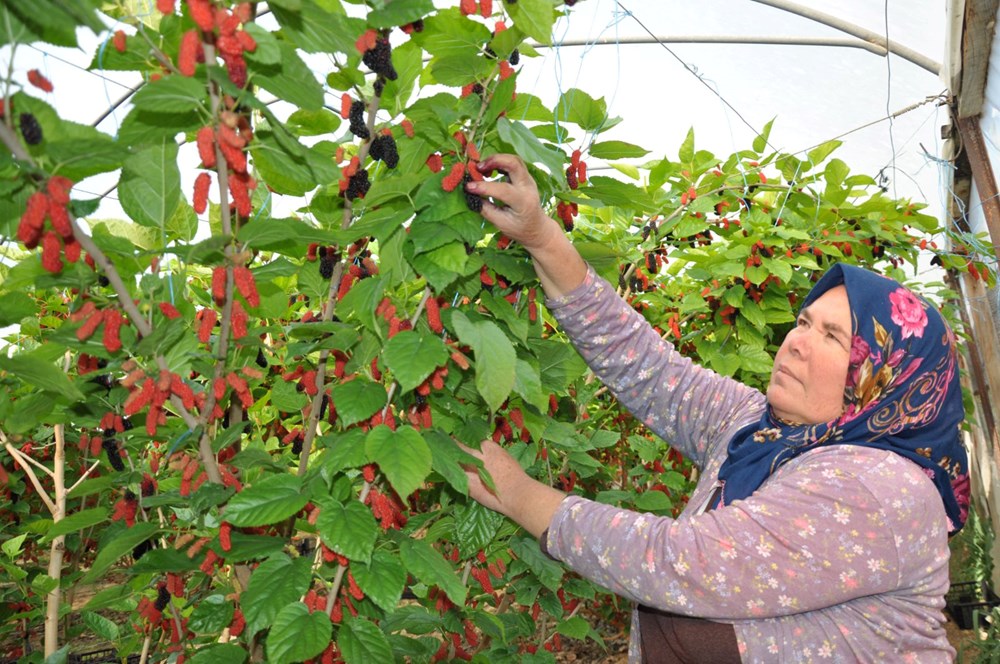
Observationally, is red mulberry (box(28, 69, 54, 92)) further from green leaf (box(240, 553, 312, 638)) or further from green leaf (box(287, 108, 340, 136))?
green leaf (box(240, 553, 312, 638))

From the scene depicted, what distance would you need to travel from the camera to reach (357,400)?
3.99 feet

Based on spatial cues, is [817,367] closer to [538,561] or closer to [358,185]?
[538,561]

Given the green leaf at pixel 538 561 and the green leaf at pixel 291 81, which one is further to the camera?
the green leaf at pixel 538 561

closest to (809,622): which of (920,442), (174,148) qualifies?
(920,442)

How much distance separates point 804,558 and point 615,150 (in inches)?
31.3

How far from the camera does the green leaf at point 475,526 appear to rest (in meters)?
1.62

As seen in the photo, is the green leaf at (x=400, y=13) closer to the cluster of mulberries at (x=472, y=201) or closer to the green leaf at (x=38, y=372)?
the cluster of mulberries at (x=472, y=201)

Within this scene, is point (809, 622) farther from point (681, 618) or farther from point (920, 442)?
point (920, 442)

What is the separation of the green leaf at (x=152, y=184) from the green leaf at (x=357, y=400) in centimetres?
36

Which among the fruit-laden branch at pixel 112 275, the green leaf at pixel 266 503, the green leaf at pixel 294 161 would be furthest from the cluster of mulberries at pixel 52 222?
the green leaf at pixel 266 503

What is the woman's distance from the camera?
55.0 inches

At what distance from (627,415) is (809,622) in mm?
2327

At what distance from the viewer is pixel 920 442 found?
152 cm

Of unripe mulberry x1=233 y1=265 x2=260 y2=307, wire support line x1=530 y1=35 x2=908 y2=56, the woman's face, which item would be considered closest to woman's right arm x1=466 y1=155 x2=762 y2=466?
the woman's face
